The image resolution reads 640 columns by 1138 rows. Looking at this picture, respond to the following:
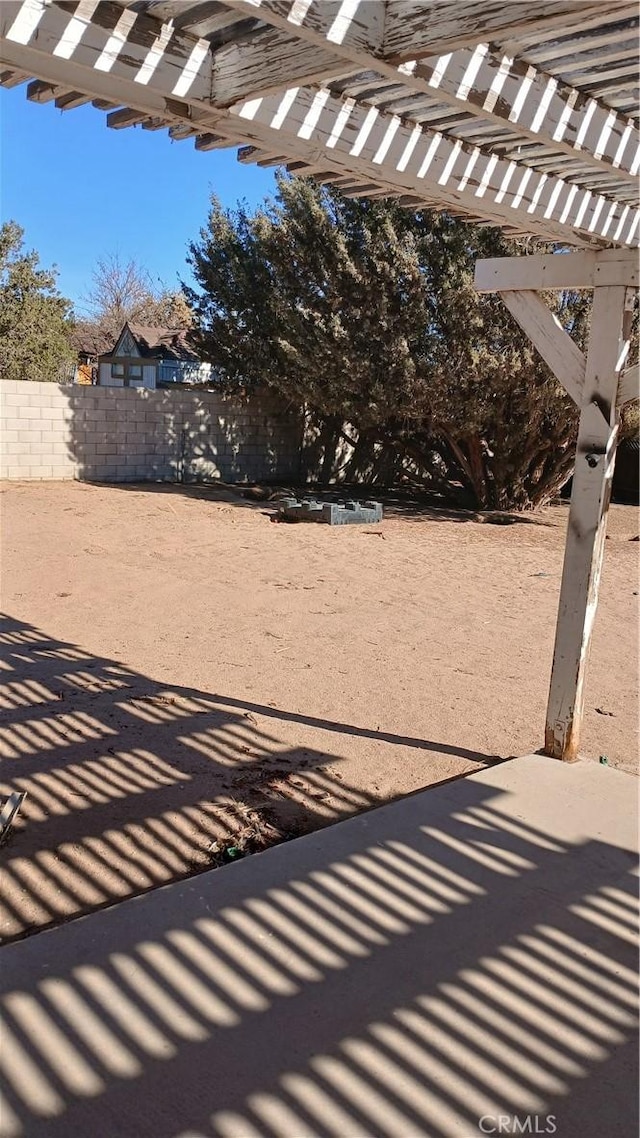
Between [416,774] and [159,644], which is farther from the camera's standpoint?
[159,644]

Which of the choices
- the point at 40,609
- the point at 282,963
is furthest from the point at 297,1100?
the point at 40,609

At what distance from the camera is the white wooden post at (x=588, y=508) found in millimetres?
3922

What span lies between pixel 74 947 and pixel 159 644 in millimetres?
3890

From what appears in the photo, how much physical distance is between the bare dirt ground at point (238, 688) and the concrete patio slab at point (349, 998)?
0.43 metres

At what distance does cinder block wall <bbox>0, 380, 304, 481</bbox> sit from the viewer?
14680mm

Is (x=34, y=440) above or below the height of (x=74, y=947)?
above

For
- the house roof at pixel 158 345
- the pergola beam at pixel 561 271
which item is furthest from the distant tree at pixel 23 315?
the pergola beam at pixel 561 271

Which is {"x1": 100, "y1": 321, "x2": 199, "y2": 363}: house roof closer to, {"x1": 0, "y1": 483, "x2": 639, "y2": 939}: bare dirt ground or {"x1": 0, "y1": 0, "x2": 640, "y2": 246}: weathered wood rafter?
{"x1": 0, "y1": 483, "x2": 639, "y2": 939}: bare dirt ground

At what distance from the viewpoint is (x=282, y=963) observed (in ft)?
8.56

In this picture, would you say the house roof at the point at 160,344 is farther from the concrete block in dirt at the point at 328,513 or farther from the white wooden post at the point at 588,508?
the white wooden post at the point at 588,508

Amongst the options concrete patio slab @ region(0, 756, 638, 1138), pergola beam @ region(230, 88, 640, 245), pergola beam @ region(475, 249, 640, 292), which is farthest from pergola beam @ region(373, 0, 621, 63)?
concrete patio slab @ region(0, 756, 638, 1138)

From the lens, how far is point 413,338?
13.9 meters

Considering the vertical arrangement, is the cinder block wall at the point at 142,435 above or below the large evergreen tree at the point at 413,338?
below

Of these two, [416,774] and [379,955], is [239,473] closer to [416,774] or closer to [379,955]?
[416,774]
